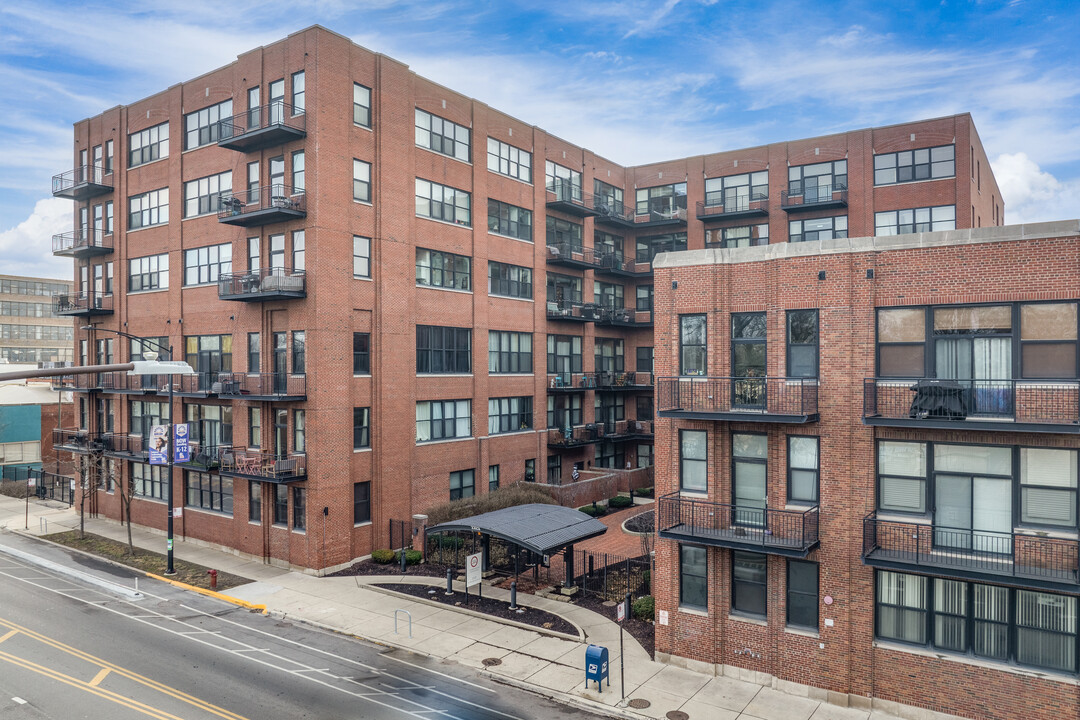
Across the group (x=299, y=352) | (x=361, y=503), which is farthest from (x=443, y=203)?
(x=361, y=503)

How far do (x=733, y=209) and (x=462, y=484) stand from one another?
2495 centimetres

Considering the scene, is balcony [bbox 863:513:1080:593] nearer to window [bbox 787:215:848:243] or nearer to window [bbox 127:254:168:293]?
window [bbox 787:215:848:243]

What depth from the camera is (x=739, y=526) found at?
1886 cm

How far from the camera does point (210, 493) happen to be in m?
34.0

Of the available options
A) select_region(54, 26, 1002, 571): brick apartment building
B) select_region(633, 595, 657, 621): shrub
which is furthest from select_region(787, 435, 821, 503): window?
select_region(54, 26, 1002, 571): brick apartment building

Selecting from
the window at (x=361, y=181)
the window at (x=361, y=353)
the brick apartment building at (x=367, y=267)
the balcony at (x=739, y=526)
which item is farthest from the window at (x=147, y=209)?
the balcony at (x=739, y=526)

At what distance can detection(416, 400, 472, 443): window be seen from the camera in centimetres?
3403

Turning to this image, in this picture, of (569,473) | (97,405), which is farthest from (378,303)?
(97,405)

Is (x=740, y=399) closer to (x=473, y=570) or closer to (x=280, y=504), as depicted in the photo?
(x=473, y=570)

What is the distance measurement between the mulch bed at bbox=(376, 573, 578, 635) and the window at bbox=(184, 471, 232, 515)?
10.4 meters

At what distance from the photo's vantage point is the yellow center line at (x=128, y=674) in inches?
662

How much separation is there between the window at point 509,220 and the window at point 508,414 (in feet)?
30.5

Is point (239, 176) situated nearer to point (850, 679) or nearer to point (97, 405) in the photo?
point (97, 405)

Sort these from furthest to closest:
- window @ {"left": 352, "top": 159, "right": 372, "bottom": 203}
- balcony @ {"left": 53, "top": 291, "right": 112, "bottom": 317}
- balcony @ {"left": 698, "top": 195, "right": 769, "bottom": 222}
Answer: balcony @ {"left": 698, "top": 195, "right": 769, "bottom": 222} < balcony @ {"left": 53, "top": 291, "right": 112, "bottom": 317} < window @ {"left": 352, "top": 159, "right": 372, "bottom": 203}
